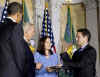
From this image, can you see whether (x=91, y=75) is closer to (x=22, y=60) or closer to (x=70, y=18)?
(x=22, y=60)

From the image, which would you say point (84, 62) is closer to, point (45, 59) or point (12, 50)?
point (45, 59)

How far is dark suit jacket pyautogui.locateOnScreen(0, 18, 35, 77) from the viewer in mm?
2820

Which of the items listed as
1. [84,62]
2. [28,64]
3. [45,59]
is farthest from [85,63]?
[28,64]

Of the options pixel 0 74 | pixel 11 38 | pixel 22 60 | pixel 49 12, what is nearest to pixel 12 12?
pixel 11 38

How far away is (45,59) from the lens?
12.4 feet

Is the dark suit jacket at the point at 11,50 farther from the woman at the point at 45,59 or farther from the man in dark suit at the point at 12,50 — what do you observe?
the woman at the point at 45,59

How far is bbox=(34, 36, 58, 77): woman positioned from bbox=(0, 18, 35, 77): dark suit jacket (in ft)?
2.51

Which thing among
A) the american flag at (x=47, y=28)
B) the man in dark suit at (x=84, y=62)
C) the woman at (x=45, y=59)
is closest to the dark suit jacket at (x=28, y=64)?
the woman at (x=45, y=59)

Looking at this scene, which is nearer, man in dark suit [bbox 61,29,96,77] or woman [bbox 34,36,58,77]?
man in dark suit [bbox 61,29,96,77]

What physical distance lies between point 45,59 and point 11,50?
3.49ft

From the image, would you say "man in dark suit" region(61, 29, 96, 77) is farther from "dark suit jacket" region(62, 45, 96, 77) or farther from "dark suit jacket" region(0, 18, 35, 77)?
"dark suit jacket" region(0, 18, 35, 77)

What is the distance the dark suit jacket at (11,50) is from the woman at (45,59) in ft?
2.51

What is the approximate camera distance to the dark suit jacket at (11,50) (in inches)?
111

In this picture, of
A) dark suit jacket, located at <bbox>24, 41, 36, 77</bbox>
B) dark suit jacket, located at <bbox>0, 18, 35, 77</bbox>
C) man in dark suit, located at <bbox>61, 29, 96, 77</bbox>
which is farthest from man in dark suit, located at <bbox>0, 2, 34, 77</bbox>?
man in dark suit, located at <bbox>61, 29, 96, 77</bbox>
